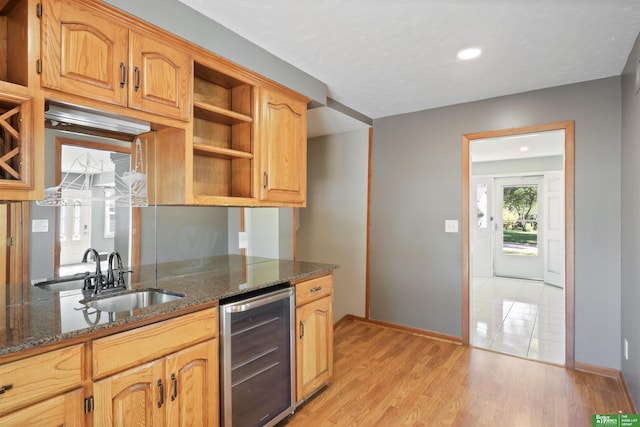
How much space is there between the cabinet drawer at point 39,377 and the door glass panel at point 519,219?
7.31 metres

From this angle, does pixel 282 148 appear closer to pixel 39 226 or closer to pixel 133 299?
pixel 133 299

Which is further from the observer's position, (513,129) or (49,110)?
(513,129)

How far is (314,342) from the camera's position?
2346 mm

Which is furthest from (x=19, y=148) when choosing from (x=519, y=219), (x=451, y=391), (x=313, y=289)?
(x=519, y=219)

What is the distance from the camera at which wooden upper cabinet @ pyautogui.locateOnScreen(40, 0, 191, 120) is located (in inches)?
55.5

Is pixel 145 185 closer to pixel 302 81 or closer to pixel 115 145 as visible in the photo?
pixel 115 145

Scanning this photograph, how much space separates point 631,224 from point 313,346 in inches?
89.3

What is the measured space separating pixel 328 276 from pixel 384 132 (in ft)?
6.69

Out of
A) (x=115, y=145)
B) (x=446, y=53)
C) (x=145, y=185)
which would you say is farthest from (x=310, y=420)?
(x=446, y=53)

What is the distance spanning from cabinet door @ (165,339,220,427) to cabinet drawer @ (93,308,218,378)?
55mm

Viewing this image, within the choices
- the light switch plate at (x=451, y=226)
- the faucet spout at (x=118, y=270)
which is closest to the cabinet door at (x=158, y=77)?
the faucet spout at (x=118, y=270)

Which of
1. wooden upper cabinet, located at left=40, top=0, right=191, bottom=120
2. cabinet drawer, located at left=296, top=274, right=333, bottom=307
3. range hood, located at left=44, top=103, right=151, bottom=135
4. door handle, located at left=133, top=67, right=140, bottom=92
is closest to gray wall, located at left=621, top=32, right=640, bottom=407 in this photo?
cabinet drawer, located at left=296, top=274, right=333, bottom=307

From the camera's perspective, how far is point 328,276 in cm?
251

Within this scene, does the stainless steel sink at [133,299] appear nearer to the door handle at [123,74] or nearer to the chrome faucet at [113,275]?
the chrome faucet at [113,275]
